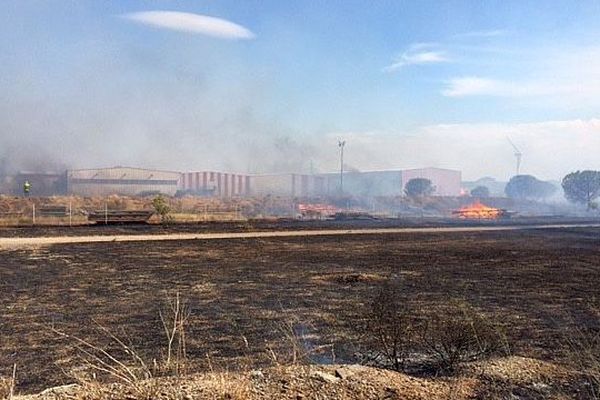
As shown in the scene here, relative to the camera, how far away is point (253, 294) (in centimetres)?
1144

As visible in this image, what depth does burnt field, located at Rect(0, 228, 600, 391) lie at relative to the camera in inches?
286

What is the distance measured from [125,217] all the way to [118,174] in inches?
2103

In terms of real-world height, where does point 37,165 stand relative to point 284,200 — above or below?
above

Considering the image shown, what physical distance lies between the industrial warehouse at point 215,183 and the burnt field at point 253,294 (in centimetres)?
6821

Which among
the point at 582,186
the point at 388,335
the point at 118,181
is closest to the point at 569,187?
the point at 582,186

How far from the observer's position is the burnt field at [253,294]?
7254 mm

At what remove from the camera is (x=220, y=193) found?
104625 mm

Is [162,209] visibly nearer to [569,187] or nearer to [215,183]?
[215,183]

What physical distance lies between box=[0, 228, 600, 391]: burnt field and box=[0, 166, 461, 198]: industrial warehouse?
6821cm

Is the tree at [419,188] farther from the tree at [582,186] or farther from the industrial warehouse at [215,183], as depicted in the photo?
the tree at [582,186]

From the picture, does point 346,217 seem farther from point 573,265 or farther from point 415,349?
point 415,349

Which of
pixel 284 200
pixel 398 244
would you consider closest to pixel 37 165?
pixel 284 200

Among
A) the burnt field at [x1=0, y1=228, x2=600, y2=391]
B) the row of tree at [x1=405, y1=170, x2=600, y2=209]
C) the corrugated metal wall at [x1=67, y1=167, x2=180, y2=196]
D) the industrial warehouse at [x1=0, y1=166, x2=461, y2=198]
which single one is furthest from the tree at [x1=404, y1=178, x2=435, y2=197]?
the burnt field at [x1=0, y1=228, x2=600, y2=391]

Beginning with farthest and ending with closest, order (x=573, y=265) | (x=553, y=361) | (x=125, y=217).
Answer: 1. (x=125, y=217)
2. (x=573, y=265)
3. (x=553, y=361)
